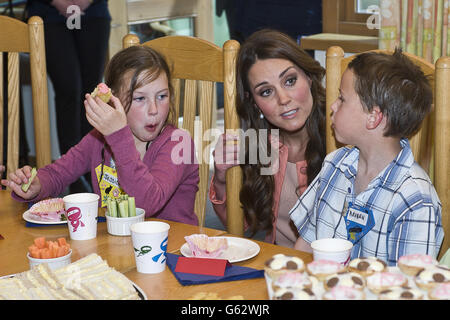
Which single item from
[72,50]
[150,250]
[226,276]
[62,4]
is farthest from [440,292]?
[72,50]

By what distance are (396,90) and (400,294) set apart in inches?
24.3

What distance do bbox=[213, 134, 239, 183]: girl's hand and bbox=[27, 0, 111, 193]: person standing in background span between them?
1607mm

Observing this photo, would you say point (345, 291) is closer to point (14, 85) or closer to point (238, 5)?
point (14, 85)

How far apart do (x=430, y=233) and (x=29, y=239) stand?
2.53 ft

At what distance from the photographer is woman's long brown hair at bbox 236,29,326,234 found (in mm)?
1672

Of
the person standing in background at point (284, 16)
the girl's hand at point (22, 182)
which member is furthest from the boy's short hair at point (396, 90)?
the person standing in background at point (284, 16)

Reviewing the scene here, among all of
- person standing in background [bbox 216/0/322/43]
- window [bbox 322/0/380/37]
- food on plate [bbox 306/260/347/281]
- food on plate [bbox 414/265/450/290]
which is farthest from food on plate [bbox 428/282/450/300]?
person standing in background [bbox 216/0/322/43]

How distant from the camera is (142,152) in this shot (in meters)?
1.74

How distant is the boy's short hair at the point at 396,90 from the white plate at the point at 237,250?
39cm

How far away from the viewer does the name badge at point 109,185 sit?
5.36ft

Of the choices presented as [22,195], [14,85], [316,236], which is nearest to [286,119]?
[316,236]

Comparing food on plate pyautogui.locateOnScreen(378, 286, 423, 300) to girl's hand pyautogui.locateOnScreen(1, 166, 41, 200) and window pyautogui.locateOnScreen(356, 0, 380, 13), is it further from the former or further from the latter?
window pyautogui.locateOnScreen(356, 0, 380, 13)

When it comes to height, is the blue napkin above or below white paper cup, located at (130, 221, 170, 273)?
below

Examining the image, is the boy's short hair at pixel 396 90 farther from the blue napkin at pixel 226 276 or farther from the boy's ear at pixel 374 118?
the blue napkin at pixel 226 276
